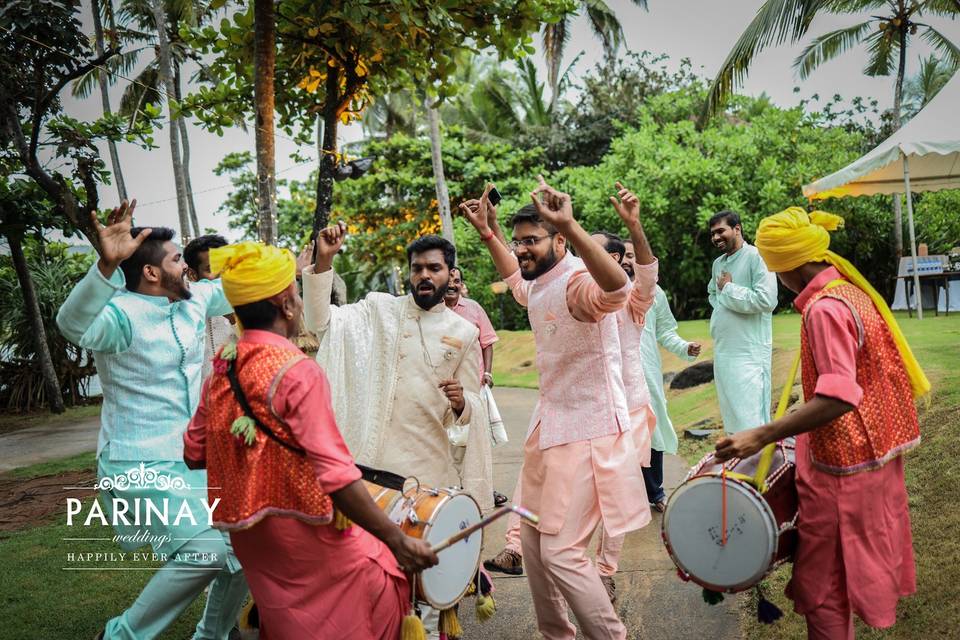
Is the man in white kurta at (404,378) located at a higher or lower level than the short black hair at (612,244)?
lower

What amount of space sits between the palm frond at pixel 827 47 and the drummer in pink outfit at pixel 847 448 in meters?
20.5

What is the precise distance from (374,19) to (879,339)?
3790 mm

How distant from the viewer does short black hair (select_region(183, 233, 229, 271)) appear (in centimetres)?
500

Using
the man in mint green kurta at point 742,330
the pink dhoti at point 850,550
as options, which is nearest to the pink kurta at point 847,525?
the pink dhoti at point 850,550

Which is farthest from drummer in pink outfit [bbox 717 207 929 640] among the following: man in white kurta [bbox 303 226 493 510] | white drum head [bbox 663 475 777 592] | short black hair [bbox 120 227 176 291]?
short black hair [bbox 120 227 176 291]

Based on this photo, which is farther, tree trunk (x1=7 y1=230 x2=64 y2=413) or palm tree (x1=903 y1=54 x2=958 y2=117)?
palm tree (x1=903 y1=54 x2=958 y2=117)

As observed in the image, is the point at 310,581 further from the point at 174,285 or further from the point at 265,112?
the point at 265,112

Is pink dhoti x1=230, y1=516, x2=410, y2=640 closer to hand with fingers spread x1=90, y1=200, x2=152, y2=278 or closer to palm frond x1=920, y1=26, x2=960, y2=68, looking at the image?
hand with fingers spread x1=90, y1=200, x2=152, y2=278

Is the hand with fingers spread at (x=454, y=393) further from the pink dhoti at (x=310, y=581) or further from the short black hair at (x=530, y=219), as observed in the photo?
the pink dhoti at (x=310, y=581)

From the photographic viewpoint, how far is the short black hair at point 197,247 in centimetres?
500

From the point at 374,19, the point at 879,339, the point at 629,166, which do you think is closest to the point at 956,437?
the point at 879,339

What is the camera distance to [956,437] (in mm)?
5297

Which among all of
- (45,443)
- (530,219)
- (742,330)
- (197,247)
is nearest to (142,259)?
(197,247)

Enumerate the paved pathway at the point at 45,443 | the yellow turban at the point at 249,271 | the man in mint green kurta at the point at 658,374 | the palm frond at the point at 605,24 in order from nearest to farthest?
the yellow turban at the point at 249,271 → the man in mint green kurta at the point at 658,374 → the paved pathway at the point at 45,443 → the palm frond at the point at 605,24
